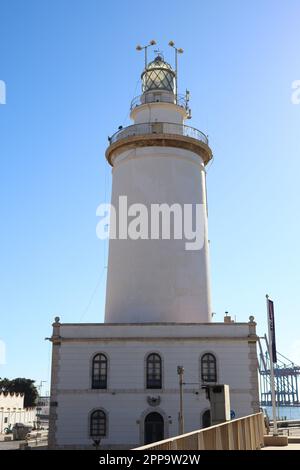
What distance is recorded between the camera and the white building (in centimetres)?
2752

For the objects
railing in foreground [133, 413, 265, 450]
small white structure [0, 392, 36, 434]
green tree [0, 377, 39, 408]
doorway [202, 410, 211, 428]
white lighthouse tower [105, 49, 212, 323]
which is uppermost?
white lighthouse tower [105, 49, 212, 323]

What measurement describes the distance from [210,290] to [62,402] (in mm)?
10445

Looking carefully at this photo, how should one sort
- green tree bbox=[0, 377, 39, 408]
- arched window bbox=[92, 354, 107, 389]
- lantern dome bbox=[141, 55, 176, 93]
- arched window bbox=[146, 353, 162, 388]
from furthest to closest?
green tree bbox=[0, 377, 39, 408] → lantern dome bbox=[141, 55, 176, 93] → arched window bbox=[92, 354, 107, 389] → arched window bbox=[146, 353, 162, 388]

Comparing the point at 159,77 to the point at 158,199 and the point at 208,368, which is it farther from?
the point at 208,368

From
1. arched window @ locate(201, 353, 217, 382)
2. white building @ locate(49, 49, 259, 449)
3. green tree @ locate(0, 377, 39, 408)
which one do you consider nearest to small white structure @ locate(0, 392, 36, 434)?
green tree @ locate(0, 377, 39, 408)

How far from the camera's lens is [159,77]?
36.3 m

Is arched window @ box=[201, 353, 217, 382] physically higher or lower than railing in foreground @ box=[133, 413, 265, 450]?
higher

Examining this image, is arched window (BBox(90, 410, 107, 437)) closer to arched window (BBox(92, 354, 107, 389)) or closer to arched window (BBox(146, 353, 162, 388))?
arched window (BBox(92, 354, 107, 389))

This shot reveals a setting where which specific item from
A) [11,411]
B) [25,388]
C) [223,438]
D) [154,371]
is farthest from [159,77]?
[25,388]

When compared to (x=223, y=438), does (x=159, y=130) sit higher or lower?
higher

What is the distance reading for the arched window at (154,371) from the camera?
2803 cm

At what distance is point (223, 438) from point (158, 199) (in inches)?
808

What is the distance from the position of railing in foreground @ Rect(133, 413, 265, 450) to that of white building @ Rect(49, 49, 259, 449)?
7.91 metres
